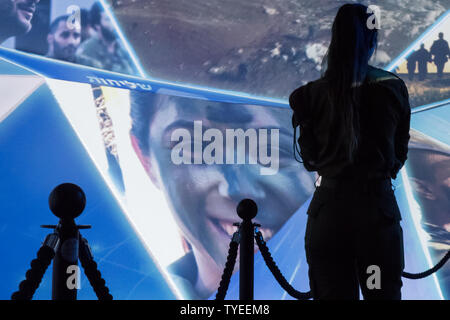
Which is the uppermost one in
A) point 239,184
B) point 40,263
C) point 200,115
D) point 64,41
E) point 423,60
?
point 64,41

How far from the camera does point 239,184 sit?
13.2 feet

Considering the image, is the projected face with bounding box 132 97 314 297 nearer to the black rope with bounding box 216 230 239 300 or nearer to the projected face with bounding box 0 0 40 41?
the projected face with bounding box 0 0 40 41

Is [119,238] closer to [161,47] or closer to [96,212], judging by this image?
[96,212]

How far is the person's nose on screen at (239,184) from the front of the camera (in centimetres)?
403

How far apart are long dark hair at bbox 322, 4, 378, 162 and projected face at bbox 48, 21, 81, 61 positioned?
297cm

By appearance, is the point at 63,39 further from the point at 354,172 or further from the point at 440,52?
the point at 354,172

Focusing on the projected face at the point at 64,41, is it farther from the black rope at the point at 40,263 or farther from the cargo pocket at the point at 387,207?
the cargo pocket at the point at 387,207

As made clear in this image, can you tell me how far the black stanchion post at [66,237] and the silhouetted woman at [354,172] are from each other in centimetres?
74

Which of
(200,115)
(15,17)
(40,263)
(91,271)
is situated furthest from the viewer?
(200,115)

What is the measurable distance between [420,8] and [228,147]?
195 centimetres

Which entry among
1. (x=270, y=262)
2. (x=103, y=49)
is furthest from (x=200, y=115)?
(x=270, y=262)

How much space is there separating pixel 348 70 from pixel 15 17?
3322 millimetres

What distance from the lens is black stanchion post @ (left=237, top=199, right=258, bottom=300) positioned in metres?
2.42

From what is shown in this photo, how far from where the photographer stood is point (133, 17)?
13.4 ft
